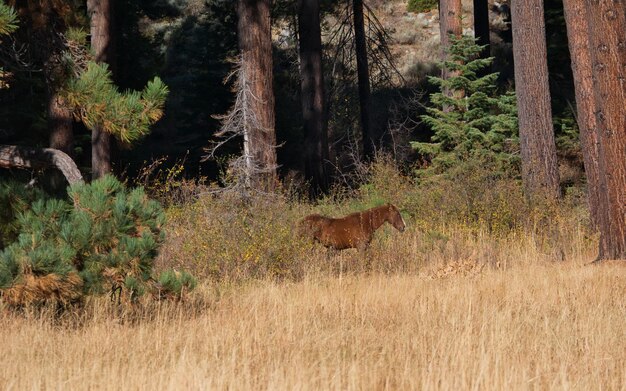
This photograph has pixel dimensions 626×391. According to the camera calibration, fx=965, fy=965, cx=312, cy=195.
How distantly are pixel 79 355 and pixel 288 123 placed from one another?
74.2 ft

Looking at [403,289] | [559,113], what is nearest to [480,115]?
[559,113]

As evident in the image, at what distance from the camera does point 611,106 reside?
514 inches

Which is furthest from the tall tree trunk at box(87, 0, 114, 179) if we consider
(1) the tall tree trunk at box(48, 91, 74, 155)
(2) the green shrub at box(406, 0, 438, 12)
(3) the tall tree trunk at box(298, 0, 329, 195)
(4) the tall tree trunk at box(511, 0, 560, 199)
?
(2) the green shrub at box(406, 0, 438, 12)

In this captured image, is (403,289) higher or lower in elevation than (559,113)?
lower

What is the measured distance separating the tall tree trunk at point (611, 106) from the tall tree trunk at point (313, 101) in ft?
35.8

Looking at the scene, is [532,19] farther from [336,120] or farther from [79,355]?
[336,120]

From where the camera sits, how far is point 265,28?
1784 centimetres

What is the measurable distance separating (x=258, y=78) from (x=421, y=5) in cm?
2891

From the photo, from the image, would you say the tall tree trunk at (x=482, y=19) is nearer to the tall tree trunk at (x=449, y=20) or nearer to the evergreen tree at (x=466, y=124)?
the tall tree trunk at (x=449, y=20)

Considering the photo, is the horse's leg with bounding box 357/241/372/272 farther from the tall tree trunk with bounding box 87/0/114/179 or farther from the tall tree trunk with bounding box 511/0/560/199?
the tall tree trunk with bounding box 87/0/114/179

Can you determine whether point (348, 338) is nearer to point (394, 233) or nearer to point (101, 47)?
point (394, 233)

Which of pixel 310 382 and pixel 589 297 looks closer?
pixel 310 382

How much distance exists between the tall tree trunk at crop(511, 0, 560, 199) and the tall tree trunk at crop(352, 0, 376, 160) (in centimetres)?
1070

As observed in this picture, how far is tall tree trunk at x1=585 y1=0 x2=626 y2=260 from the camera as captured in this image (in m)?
12.9
